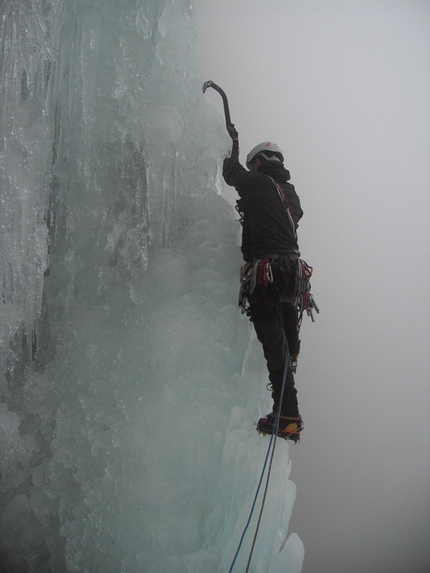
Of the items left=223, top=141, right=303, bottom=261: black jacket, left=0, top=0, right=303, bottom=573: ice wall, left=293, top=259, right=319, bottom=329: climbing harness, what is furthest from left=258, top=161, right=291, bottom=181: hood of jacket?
left=293, top=259, right=319, bottom=329: climbing harness

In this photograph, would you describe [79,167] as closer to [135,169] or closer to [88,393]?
[135,169]

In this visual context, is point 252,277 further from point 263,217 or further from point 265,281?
point 263,217

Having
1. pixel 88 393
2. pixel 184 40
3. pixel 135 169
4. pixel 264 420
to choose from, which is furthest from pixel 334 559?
pixel 184 40

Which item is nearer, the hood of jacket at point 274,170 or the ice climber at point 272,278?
the ice climber at point 272,278

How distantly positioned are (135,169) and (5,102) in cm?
68

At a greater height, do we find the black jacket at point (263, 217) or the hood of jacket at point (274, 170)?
the hood of jacket at point (274, 170)

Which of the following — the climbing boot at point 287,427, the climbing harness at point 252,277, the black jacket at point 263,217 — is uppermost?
the black jacket at point 263,217

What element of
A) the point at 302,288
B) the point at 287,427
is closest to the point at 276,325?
the point at 302,288

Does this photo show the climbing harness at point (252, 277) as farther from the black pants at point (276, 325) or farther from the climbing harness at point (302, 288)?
the climbing harness at point (302, 288)

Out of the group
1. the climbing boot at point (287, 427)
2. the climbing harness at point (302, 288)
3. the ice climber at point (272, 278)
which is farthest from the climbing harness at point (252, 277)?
the climbing boot at point (287, 427)

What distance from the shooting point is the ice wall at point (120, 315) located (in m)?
1.81

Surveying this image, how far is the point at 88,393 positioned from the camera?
1.97 metres

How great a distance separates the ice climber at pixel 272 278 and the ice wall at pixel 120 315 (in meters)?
0.21

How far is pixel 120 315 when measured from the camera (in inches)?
84.2
